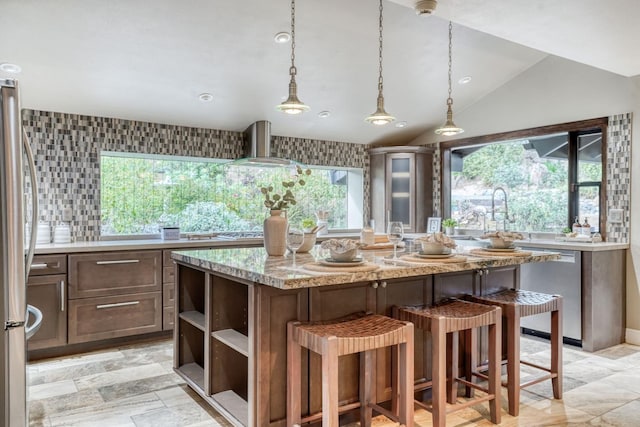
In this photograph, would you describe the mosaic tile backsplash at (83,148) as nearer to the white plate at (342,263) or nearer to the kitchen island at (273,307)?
the kitchen island at (273,307)

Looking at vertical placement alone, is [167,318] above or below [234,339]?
below

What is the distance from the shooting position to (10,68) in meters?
3.47

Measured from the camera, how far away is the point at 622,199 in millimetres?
4176

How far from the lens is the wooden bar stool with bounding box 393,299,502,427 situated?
227 centimetres

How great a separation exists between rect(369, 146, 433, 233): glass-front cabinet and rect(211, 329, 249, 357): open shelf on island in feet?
12.0

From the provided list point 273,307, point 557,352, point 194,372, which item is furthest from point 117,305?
point 557,352

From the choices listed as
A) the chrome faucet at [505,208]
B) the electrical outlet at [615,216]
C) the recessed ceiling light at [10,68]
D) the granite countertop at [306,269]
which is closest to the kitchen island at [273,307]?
the granite countertop at [306,269]

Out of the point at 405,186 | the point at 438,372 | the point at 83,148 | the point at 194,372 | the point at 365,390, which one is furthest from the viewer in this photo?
the point at 405,186

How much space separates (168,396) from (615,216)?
4.10m

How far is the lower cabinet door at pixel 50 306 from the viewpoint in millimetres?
3596

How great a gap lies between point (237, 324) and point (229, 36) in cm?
223

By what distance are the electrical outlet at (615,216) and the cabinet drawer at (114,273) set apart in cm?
421

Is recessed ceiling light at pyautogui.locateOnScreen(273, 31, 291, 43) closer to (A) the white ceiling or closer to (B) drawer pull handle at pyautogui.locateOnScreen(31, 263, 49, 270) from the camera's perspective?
(A) the white ceiling

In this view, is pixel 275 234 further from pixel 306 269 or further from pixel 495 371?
pixel 495 371
